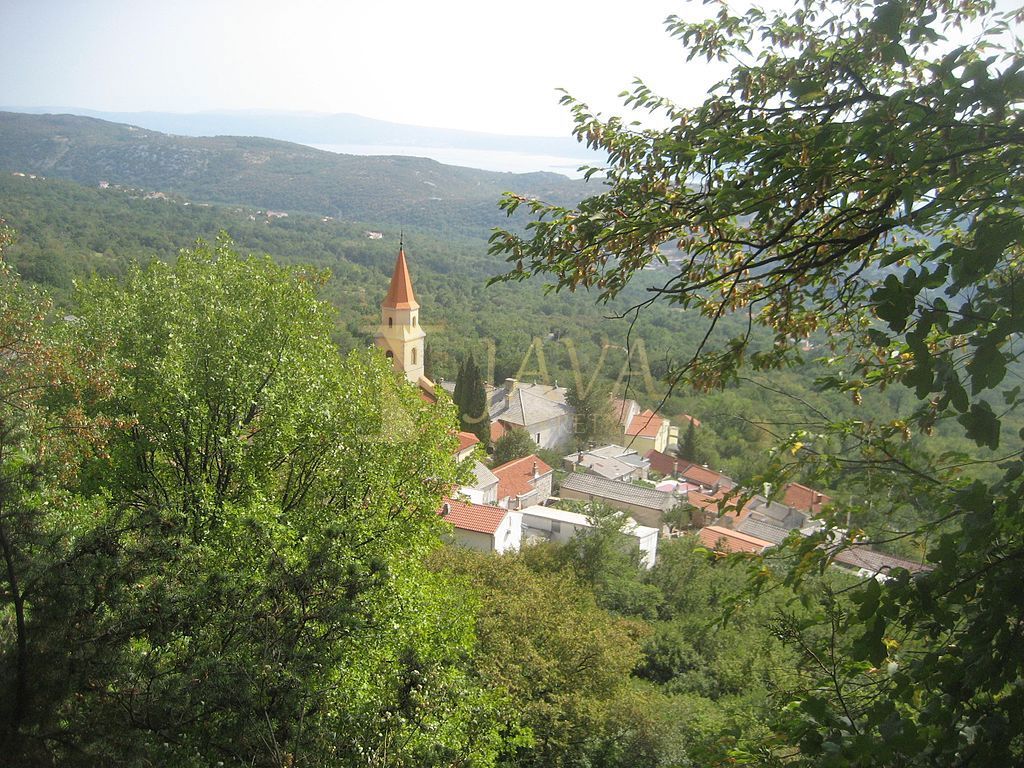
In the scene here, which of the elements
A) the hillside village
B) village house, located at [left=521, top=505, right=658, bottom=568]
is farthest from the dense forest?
village house, located at [left=521, top=505, right=658, bottom=568]

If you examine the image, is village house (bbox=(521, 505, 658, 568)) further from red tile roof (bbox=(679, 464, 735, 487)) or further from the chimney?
the chimney

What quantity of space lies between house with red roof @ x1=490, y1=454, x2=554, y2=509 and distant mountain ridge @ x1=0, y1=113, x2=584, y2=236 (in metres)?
70.3

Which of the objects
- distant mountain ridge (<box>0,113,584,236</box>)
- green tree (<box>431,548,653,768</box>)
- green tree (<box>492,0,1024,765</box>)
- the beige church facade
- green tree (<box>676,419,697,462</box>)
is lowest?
green tree (<box>676,419,697,462</box>)

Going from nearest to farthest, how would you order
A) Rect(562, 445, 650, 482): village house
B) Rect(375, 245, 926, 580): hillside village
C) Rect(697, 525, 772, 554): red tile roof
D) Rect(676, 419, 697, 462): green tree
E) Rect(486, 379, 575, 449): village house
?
Rect(375, 245, 926, 580): hillside village, Rect(697, 525, 772, 554): red tile roof, Rect(562, 445, 650, 482): village house, Rect(486, 379, 575, 449): village house, Rect(676, 419, 697, 462): green tree

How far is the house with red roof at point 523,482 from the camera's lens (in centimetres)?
3110

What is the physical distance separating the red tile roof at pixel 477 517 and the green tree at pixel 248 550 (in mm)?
12300

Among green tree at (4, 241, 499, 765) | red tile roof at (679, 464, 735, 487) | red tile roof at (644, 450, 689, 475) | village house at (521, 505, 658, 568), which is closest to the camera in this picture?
green tree at (4, 241, 499, 765)

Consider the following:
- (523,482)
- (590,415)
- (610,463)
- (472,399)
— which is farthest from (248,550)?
(590,415)

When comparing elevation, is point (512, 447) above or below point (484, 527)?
below

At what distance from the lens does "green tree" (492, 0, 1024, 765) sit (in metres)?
1.82

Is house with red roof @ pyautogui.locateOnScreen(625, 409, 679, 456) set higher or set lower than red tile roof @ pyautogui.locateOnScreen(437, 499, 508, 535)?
lower

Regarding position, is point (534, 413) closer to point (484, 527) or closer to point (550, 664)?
point (484, 527)

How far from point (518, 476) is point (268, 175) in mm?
108898

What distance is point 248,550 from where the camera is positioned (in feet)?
18.9
